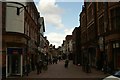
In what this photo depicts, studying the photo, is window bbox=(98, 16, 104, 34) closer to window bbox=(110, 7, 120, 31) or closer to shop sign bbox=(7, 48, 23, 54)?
window bbox=(110, 7, 120, 31)

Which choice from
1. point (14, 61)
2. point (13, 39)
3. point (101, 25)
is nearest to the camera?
point (13, 39)

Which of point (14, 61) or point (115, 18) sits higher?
point (115, 18)

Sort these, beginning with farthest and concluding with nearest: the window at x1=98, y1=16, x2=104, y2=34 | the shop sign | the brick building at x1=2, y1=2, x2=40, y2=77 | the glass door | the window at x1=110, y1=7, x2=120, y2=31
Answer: the window at x1=98, y1=16, x2=104, y2=34 → the window at x1=110, y1=7, x2=120, y2=31 → the glass door → the shop sign → the brick building at x1=2, y1=2, x2=40, y2=77

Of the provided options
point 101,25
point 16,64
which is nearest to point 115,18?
point 101,25

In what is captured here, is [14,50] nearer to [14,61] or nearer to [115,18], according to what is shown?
[14,61]

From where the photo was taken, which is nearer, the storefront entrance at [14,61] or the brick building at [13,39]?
the brick building at [13,39]

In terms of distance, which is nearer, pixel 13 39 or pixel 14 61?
pixel 13 39

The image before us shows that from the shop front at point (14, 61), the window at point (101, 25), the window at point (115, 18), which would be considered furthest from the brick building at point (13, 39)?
the window at point (101, 25)

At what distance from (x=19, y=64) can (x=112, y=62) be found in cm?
1121

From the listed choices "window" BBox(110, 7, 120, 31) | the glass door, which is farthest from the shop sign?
"window" BBox(110, 7, 120, 31)

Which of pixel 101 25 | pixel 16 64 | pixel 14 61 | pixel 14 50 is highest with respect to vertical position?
pixel 101 25

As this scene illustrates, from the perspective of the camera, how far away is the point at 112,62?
3688 centimetres

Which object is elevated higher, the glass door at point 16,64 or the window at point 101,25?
the window at point 101,25

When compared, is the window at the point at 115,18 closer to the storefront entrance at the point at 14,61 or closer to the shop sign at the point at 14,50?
the shop sign at the point at 14,50
